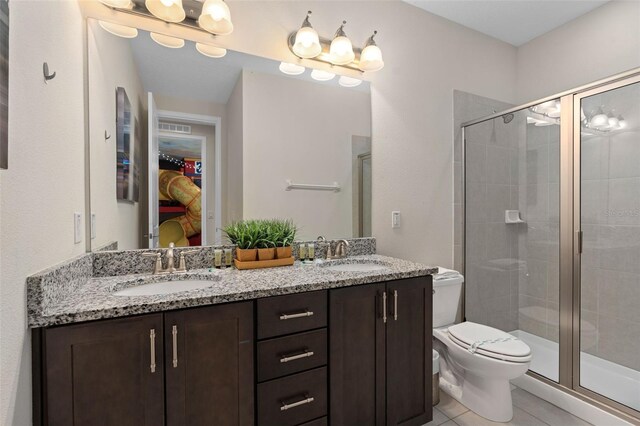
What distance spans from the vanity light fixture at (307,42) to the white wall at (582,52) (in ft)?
6.84

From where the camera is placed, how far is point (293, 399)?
4.11 feet

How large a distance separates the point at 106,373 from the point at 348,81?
1914mm

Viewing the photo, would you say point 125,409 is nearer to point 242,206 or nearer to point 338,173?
point 242,206

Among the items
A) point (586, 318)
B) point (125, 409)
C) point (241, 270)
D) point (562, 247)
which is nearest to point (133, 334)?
point (125, 409)

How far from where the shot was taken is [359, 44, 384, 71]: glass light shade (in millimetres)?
1930

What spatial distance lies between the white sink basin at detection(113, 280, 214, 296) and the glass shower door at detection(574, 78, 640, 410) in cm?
226

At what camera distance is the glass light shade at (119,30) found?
143cm

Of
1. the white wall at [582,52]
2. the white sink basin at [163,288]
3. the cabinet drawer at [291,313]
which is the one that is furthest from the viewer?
the white wall at [582,52]

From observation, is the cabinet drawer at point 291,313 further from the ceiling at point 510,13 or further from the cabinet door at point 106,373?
the ceiling at point 510,13

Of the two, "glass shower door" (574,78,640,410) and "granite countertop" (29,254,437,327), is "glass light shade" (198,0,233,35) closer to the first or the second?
"granite countertop" (29,254,437,327)

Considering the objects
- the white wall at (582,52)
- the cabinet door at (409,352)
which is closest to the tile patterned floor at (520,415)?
the cabinet door at (409,352)

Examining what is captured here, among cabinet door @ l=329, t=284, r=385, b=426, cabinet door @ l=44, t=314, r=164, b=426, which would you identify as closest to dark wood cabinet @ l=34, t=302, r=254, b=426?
cabinet door @ l=44, t=314, r=164, b=426

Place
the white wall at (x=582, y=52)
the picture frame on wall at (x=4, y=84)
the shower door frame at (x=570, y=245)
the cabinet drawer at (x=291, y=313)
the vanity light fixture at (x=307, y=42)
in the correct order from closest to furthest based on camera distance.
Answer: the picture frame on wall at (x=4, y=84), the cabinet drawer at (x=291, y=313), the vanity light fixture at (x=307, y=42), the shower door frame at (x=570, y=245), the white wall at (x=582, y=52)

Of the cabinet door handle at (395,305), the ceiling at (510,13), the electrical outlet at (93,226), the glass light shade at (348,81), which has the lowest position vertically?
the cabinet door handle at (395,305)
